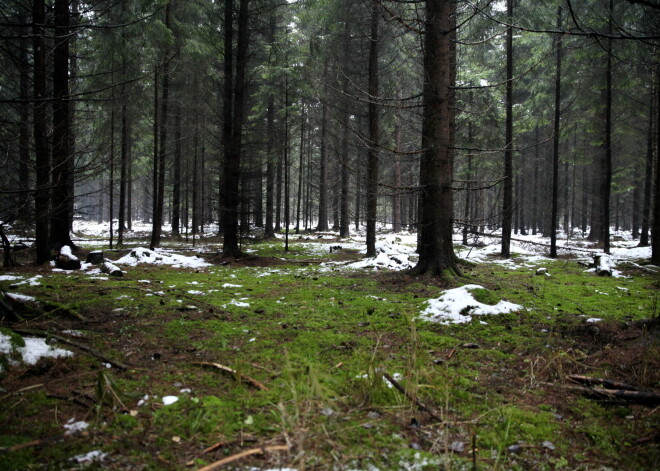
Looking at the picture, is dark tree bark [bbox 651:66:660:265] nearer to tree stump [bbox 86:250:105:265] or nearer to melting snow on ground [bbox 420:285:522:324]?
melting snow on ground [bbox 420:285:522:324]

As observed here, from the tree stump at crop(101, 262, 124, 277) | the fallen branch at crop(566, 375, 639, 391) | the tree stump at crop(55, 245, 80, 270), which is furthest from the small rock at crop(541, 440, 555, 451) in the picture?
the tree stump at crop(55, 245, 80, 270)

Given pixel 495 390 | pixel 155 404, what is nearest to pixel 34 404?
pixel 155 404

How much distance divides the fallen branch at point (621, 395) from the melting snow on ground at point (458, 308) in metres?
1.87


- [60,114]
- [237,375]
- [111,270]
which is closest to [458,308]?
[237,375]

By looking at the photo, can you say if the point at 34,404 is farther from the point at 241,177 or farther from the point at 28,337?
the point at 241,177

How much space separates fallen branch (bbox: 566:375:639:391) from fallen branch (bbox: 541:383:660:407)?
0.06 metres

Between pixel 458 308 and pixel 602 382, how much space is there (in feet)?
6.88

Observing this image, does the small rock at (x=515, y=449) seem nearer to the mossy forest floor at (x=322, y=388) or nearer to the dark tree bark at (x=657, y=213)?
the mossy forest floor at (x=322, y=388)

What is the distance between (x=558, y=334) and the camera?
165 inches

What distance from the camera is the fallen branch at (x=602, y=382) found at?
2.75 m

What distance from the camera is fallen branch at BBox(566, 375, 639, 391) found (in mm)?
2746

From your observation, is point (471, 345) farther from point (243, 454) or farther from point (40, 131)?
point (40, 131)

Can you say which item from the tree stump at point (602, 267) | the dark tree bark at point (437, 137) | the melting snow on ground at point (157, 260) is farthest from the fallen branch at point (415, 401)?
the tree stump at point (602, 267)

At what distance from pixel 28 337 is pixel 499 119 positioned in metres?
18.7
